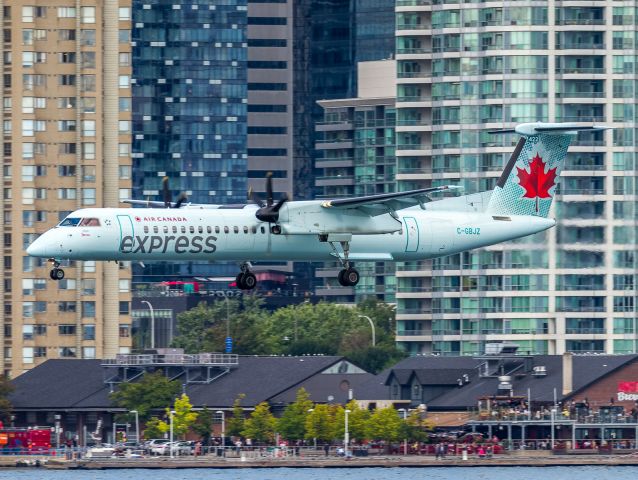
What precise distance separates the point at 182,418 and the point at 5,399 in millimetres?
13999

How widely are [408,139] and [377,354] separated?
68.6 feet

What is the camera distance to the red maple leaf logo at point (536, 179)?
7975 centimetres

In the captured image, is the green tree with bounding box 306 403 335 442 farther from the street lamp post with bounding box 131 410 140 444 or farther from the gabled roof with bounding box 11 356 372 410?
the street lamp post with bounding box 131 410 140 444

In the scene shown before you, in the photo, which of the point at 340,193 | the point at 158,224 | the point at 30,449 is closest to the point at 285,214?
the point at 158,224

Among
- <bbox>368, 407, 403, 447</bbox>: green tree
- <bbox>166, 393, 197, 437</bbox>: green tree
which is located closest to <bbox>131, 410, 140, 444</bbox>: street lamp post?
<bbox>166, 393, 197, 437</bbox>: green tree

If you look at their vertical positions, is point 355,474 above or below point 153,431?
below

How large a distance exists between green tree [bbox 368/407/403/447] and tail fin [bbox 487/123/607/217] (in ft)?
118

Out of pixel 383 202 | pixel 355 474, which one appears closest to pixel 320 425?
pixel 355 474

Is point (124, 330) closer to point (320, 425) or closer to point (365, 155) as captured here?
point (320, 425)

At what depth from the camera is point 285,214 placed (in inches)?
2881

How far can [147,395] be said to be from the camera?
125 meters

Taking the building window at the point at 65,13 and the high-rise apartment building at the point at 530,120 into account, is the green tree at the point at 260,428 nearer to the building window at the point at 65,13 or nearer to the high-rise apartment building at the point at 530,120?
the high-rise apartment building at the point at 530,120

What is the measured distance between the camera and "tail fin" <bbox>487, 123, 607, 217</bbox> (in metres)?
79.1

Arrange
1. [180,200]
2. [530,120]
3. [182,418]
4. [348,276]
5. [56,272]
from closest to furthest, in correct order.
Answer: [56,272]
[348,276]
[180,200]
[182,418]
[530,120]
